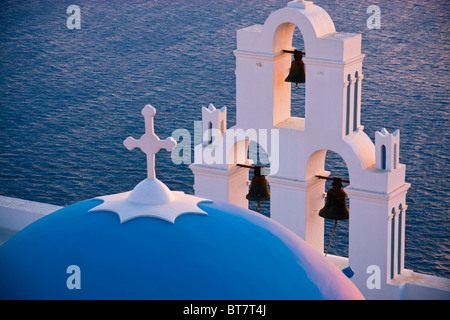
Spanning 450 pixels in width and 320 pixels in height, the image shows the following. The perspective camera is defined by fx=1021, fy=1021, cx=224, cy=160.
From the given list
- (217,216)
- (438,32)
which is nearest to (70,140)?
(438,32)

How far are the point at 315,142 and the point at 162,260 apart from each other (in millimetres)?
7472

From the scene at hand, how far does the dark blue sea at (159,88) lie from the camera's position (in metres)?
40.8

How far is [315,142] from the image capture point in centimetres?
1742

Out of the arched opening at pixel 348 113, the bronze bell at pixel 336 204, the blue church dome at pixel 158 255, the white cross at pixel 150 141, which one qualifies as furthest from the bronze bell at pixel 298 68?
the white cross at pixel 150 141

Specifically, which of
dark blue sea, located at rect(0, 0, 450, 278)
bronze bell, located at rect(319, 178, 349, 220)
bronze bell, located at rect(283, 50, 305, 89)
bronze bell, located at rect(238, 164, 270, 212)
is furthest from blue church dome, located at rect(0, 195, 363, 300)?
dark blue sea, located at rect(0, 0, 450, 278)

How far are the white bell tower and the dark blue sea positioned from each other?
16343 mm

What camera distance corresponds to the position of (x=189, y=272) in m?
10.3

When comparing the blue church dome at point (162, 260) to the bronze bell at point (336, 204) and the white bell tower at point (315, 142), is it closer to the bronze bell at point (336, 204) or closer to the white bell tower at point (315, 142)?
the white bell tower at point (315, 142)

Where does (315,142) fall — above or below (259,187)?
above

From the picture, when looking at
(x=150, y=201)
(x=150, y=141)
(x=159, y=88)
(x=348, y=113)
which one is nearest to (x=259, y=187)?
(x=348, y=113)

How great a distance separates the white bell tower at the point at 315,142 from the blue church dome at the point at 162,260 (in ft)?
19.1

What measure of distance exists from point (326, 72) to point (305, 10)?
42.0 inches

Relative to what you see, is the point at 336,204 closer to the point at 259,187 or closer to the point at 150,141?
the point at 259,187

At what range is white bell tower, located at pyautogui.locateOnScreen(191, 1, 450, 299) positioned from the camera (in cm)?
1675
